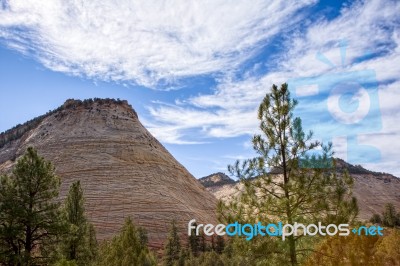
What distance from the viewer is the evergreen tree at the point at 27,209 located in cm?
1978

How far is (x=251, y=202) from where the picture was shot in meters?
13.0

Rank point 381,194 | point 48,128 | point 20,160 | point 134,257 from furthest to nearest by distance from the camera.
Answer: point 381,194 < point 48,128 < point 134,257 < point 20,160

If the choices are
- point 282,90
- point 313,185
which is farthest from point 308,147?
point 282,90

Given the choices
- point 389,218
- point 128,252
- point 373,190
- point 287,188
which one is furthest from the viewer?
point 373,190

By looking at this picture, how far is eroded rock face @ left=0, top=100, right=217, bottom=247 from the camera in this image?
6319 centimetres

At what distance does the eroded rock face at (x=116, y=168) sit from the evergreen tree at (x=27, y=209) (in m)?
37.0

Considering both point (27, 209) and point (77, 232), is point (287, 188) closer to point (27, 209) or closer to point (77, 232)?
point (27, 209)

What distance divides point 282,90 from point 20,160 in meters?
15.2

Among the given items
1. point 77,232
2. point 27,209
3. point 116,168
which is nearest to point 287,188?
point 27,209

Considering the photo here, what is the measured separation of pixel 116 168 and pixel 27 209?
55.0 meters

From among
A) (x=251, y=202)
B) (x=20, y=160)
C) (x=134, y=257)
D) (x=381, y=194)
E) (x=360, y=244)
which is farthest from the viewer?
(x=381, y=194)

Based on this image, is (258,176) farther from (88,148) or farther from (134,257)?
(88,148)

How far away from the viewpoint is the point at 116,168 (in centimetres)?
7469

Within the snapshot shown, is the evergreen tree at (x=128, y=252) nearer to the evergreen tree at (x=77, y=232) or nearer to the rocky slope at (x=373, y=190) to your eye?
the evergreen tree at (x=77, y=232)
